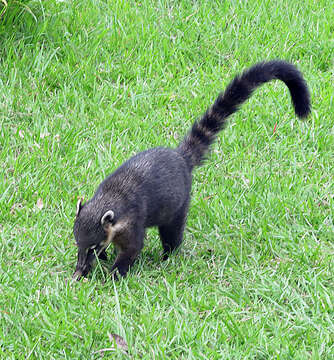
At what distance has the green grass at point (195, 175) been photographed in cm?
410

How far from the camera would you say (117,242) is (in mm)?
4805

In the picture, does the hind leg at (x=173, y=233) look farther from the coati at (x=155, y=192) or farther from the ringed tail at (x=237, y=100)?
the ringed tail at (x=237, y=100)

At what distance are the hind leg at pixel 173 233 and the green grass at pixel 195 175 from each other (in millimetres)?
98

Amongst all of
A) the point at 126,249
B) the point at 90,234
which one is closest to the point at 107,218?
the point at 90,234

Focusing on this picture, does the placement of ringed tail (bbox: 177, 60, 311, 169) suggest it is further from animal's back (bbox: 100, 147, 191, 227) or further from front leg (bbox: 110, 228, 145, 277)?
front leg (bbox: 110, 228, 145, 277)

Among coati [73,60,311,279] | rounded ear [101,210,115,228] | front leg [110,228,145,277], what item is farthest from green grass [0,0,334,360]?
rounded ear [101,210,115,228]

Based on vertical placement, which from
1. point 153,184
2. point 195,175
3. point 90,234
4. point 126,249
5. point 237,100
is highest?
point 237,100

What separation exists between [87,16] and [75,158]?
2229 mm

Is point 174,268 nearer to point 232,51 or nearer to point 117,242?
point 117,242

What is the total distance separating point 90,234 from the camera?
455cm

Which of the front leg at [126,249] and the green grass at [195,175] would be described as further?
the front leg at [126,249]

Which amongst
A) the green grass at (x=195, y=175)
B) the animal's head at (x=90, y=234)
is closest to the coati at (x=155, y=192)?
the animal's head at (x=90, y=234)

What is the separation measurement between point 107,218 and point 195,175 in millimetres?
1642

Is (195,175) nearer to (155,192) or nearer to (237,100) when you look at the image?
(237,100)
